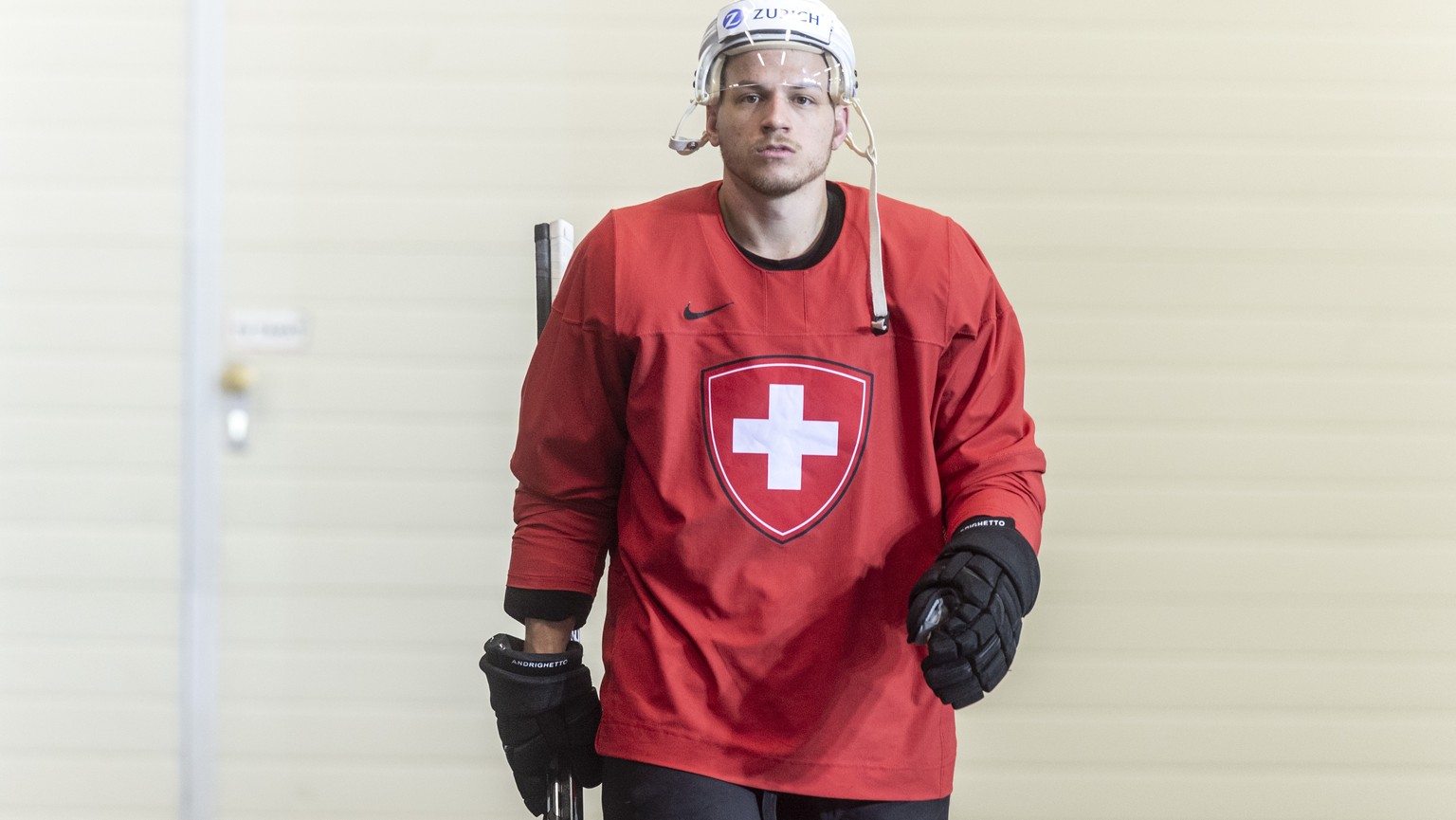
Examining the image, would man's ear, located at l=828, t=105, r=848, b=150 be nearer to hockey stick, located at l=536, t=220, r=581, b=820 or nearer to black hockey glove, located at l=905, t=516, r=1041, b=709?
hockey stick, located at l=536, t=220, r=581, b=820

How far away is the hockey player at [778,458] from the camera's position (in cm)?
167

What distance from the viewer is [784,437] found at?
1.69 meters

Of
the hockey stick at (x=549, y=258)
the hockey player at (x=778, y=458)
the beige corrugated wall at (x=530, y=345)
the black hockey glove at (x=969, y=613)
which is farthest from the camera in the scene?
the beige corrugated wall at (x=530, y=345)

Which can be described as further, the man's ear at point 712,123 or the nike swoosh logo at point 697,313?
the man's ear at point 712,123

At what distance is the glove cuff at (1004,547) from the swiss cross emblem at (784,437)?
18 cm

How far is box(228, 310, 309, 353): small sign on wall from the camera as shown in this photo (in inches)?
115

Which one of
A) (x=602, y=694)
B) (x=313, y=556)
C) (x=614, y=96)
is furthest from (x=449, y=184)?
(x=602, y=694)

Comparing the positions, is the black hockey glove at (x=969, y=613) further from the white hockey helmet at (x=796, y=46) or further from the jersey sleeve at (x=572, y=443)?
the jersey sleeve at (x=572, y=443)

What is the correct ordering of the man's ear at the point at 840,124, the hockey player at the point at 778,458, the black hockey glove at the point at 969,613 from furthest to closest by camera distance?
1. the man's ear at the point at 840,124
2. the hockey player at the point at 778,458
3. the black hockey glove at the point at 969,613

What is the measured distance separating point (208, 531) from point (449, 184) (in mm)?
1017

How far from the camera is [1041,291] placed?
114 inches

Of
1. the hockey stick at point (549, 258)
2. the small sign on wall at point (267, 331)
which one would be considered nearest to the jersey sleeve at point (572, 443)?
the hockey stick at point (549, 258)

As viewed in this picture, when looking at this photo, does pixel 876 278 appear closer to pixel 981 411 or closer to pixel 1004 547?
pixel 981 411

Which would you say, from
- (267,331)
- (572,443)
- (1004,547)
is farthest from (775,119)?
(267,331)
